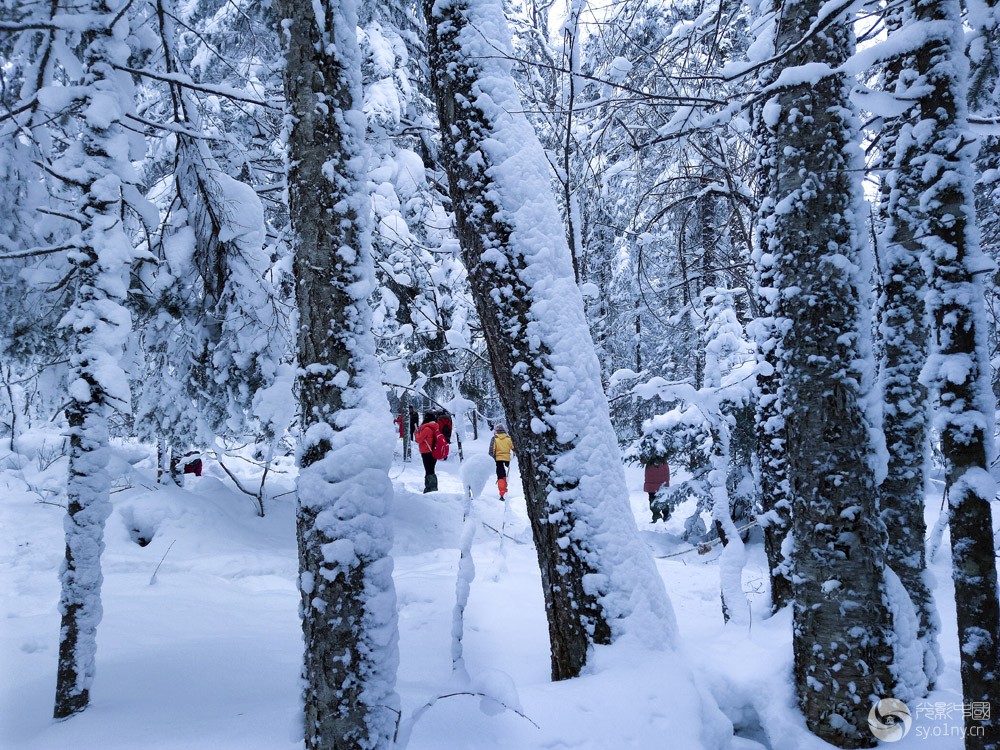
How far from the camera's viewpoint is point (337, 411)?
2312 millimetres

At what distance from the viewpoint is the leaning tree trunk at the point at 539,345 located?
2691mm

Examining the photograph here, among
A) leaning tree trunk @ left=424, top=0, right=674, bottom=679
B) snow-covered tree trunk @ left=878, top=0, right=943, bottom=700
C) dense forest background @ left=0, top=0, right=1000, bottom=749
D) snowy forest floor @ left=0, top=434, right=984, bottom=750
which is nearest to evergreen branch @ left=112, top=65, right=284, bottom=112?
dense forest background @ left=0, top=0, right=1000, bottom=749

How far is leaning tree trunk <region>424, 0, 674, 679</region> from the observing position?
8.83ft

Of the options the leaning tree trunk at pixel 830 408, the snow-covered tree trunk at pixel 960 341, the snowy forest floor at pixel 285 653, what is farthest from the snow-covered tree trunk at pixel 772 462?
the snow-covered tree trunk at pixel 960 341

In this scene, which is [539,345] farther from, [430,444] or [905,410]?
[430,444]

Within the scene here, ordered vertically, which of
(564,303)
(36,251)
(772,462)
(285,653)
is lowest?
(285,653)

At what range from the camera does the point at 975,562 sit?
6.89 ft

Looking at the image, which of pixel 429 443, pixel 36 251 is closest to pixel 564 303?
pixel 36 251

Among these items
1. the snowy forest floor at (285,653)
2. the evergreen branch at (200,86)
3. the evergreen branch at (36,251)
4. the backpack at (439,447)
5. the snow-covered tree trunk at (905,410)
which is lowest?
the snowy forest floor at (285,653)

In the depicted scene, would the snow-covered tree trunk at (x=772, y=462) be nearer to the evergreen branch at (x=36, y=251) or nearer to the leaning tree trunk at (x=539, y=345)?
A: the leaning tree trunk at (x=539, y=345)

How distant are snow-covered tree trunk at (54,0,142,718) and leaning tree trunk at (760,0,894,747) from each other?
152 inches

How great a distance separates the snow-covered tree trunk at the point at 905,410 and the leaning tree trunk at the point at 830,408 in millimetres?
876

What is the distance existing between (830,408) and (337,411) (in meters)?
2.32

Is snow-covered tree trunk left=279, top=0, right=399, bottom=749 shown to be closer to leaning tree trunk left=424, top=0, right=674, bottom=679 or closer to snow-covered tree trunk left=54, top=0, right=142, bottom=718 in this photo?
leaning tree trunk left=424, top=0, right=674, bottom=679
